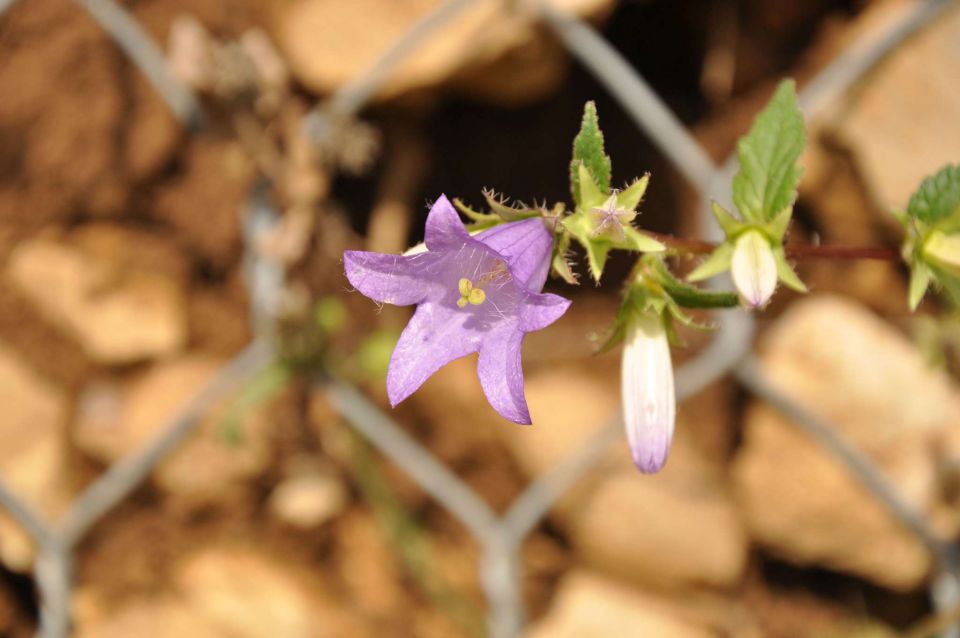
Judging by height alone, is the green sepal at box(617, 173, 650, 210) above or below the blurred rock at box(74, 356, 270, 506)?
below

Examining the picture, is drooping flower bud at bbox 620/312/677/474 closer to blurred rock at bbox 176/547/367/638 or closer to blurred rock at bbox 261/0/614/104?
blurred rock at bbox 261/0/614/104

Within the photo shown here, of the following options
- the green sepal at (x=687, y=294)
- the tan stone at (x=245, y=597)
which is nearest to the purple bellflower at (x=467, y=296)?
the green sepal at (x=687, y=294)

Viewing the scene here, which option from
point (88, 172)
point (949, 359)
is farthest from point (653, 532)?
point (88, 172)

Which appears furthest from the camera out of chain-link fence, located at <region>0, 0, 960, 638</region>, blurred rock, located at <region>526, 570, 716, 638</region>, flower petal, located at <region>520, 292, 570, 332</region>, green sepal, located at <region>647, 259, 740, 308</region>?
blurred rock, located at <region>526, 570, 716, 638</region>

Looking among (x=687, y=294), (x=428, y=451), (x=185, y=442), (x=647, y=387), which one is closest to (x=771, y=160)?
(x=687, y=294)

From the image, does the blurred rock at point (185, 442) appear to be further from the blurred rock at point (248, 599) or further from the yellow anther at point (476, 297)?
the yellow anther at point (476, 297)

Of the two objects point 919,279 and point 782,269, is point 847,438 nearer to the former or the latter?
point 919,279

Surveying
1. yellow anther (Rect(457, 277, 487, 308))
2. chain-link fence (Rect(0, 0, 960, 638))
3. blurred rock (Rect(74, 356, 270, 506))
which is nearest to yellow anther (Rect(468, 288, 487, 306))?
yellow anther (Rect(457, 277, 487, 308))
